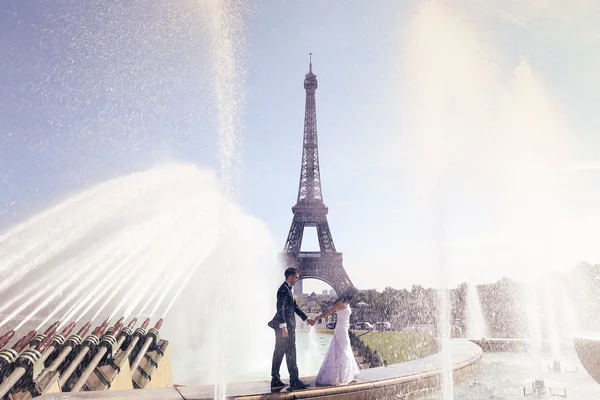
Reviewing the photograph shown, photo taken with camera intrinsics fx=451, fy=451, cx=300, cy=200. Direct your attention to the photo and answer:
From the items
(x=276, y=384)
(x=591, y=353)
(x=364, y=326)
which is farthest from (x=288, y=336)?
(x=364, y=326)

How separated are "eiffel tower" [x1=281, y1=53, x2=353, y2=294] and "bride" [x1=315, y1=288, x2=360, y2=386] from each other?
5350 centimetres

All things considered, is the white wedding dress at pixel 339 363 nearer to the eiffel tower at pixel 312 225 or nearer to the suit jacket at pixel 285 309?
the suit jacket at pixel 285 309

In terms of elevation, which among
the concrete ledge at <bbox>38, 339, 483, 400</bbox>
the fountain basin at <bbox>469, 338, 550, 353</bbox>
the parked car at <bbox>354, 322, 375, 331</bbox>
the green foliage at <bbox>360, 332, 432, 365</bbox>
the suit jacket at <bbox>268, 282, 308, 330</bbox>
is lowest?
the parked car at <bbox>354, 322, 375, 331</bbox>

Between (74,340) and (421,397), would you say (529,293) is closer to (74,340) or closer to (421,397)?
(421,397)

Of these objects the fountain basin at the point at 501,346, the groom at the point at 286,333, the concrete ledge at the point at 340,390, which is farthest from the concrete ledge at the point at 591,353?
the fountain basin at the point at 501,346

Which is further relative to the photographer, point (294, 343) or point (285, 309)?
point (294, 343)

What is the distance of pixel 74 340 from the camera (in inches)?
416

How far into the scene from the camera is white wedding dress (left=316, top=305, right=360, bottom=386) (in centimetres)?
907

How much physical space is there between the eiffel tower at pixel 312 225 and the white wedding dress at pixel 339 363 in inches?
2107

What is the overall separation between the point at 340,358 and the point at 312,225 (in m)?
59.7

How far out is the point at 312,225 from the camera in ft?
226

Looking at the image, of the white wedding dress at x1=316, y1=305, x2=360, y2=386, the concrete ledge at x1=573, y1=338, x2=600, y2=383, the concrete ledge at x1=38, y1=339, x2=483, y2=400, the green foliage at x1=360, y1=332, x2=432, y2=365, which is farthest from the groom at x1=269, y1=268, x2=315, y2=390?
the green foliage at x1=360, y1=332, x2=432, y2=365

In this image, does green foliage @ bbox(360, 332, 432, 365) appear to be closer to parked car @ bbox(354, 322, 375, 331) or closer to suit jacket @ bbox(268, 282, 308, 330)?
suit jacket @ bbox(268, 282, 308, 330)

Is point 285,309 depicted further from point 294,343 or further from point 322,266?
point 322,266
